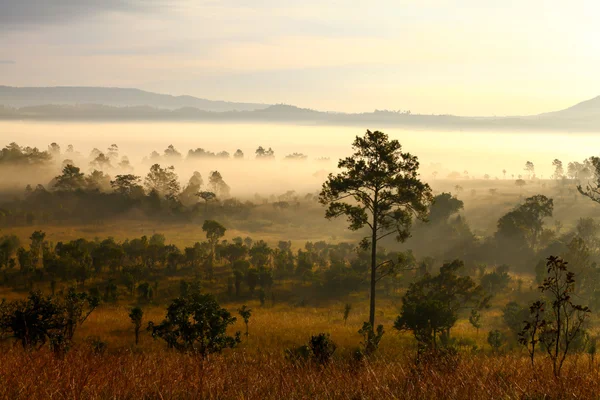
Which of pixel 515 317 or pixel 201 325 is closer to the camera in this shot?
pixel 201 325

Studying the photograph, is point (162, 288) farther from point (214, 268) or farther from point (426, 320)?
point (426, 320)

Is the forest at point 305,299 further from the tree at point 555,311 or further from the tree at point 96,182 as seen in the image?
the tree at point 96,182

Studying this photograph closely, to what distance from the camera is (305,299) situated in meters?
60.6

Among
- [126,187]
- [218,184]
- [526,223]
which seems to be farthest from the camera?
[218,184]

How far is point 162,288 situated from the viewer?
6009cm

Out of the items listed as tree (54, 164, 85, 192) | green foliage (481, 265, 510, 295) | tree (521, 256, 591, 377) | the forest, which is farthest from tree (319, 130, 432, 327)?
tree (54, 164, 85, 192)

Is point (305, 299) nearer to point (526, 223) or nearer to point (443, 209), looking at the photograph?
point (526, 223)

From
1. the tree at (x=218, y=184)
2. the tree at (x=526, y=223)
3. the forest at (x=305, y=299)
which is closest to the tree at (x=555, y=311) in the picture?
the forest at (x=305, y=299)

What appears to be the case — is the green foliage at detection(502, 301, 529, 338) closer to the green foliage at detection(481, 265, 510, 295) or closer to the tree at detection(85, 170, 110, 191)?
the green foliage at detection(481, 265, 510, 295)

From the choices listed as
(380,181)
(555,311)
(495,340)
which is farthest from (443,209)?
(555,311)

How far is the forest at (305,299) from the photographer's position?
30.8 feet

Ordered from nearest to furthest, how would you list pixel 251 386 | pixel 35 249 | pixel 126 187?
pixel 251 386 < pixel 35 249 < pixel 126 187

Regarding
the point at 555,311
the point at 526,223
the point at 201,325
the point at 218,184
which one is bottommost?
the point at 218,184

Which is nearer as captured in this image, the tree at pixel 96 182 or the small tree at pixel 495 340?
the small tree at pixel 495 340
